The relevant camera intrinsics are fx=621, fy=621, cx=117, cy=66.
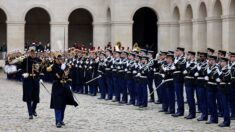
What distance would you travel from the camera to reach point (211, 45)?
3334cm

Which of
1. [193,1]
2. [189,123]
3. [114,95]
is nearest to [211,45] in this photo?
[193,1]

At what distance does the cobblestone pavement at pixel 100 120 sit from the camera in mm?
15133

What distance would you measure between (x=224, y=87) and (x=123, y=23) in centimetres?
2684

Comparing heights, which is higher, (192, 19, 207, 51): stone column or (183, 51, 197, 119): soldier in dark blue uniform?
(192, 19, 207, 51): stone column

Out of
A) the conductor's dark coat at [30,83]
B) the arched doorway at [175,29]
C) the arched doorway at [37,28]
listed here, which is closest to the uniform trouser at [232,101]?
the conductor's dark coat at [30,83]

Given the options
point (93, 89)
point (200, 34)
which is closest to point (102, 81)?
point (93, 89)

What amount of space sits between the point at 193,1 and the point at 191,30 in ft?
8.36

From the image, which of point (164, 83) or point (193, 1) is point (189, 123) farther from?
point (193, 1)

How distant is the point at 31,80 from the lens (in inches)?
667

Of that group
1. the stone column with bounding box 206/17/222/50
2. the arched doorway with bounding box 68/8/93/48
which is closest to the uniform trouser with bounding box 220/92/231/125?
the stone column with bounding box 206/17/222/50

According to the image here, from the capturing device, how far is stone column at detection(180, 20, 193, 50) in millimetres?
38281

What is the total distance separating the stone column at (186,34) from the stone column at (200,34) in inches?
101

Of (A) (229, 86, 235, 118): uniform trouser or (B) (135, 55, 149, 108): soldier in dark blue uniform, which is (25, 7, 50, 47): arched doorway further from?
(A) (229, 86, 235, 118): uniform trouser

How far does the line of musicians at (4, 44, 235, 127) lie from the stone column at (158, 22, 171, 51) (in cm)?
1718
